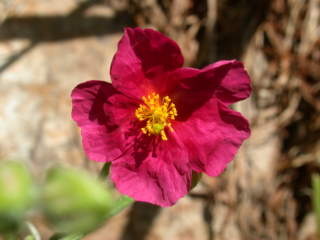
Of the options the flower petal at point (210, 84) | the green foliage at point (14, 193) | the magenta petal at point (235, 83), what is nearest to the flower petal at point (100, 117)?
the flower petal at point (210, 84)

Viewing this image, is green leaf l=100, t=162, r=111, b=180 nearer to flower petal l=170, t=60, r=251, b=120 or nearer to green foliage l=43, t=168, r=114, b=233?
flower petal l=170, t=60, r=251, b=120

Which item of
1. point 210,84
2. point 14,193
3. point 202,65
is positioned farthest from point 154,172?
point 202,65

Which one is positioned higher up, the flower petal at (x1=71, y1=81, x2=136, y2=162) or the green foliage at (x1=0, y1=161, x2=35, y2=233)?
the green foliage at (x1=0, y1=161, x2=35, y2=233)

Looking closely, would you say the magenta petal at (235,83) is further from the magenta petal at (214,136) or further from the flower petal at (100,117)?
the flower petal at (100,117)

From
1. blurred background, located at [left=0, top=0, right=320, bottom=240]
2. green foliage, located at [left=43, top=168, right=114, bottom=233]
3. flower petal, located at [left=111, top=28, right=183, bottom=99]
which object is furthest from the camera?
blurred background, located at [left=0, top=0, right=320, bottom=240]

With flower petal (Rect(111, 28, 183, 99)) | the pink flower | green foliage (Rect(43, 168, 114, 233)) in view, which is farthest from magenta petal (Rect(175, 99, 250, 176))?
green foliage (Rect(43, 168, 114, 233))
